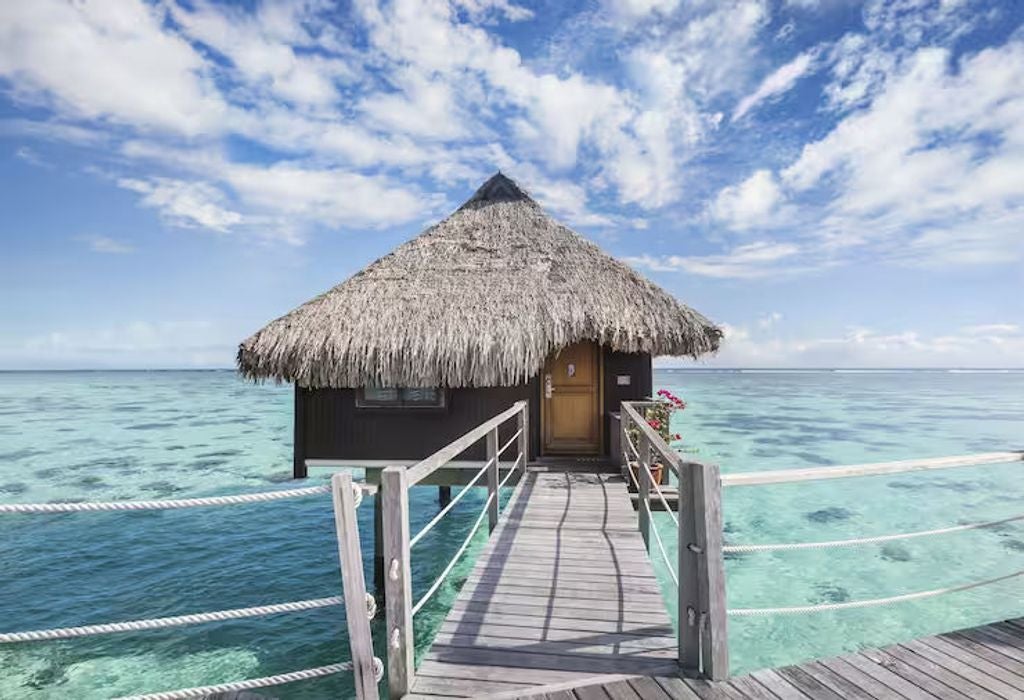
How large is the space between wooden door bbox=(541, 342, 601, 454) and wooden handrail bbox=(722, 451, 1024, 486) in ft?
20.4

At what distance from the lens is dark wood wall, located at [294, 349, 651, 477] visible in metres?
8.51

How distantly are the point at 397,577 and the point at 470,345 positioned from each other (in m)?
5.70

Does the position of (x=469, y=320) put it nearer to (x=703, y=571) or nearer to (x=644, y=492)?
(x=644, y=492)

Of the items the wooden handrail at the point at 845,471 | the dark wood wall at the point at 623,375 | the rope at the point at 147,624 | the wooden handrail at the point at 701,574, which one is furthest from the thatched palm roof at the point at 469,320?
the rope at the point at 147,624

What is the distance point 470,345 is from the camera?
8016 mm

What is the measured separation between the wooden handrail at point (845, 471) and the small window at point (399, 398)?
20.1 feet

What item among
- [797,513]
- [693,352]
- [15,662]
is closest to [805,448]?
[797,513]

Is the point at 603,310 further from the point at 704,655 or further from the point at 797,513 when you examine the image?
the point at 797,513

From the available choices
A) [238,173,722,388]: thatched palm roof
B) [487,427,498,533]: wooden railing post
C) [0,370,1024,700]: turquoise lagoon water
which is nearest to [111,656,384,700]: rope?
[487,427,498,533]: wooden railing post

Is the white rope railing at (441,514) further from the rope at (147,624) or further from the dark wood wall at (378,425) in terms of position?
the dark wood wall at (378,425)

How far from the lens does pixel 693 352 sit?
337 inches

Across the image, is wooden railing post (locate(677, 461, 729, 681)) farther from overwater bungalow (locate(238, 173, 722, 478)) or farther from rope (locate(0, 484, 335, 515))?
overwater bungalow (locate(238, 173, 722, 478))

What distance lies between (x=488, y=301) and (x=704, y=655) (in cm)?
652

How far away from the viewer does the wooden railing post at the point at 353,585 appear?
2.24 m
